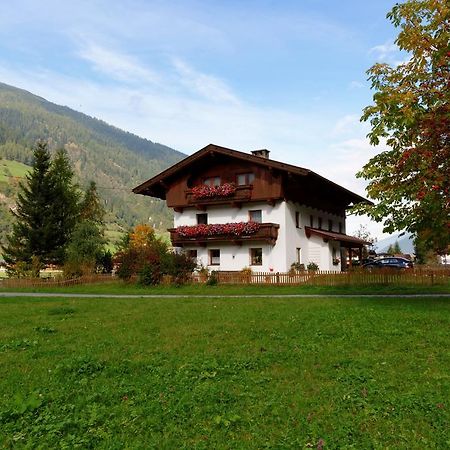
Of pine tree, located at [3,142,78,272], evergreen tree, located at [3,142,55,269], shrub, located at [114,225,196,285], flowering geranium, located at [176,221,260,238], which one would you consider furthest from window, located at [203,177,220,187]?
evergreen tree, located at [3,142,55,269]

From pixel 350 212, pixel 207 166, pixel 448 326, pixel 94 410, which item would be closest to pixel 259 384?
pixel 94 410

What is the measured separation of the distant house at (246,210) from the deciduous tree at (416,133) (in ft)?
60.1

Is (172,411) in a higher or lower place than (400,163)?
lower

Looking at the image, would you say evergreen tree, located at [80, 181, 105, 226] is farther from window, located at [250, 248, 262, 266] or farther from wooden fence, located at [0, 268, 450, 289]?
wooden fence, located at [0, 268, 450, 289]

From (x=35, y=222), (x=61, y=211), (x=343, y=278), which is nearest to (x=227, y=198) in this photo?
(x=343, y=278)

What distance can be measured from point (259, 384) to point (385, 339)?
13.6 feet

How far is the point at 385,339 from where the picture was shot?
31.7 ft

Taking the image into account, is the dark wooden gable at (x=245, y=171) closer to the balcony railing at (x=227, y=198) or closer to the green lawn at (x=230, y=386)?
the balcony railing at (x=227, y=198)

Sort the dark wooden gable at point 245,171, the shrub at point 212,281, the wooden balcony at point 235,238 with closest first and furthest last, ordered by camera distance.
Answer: the shrub at point 212,281 → the wooden balcony at point 235,238 → the dark wooden gable at point 245,171

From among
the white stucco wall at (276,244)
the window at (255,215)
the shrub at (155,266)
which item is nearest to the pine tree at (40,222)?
the white stucco wall at (276,244)

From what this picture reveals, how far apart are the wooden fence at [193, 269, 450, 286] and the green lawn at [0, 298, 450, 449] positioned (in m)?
16.5

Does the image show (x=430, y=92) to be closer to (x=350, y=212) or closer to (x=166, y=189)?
(x=350, y=212)

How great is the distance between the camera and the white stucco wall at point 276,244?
34938 mm

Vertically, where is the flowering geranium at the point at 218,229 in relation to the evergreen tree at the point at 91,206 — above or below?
below
